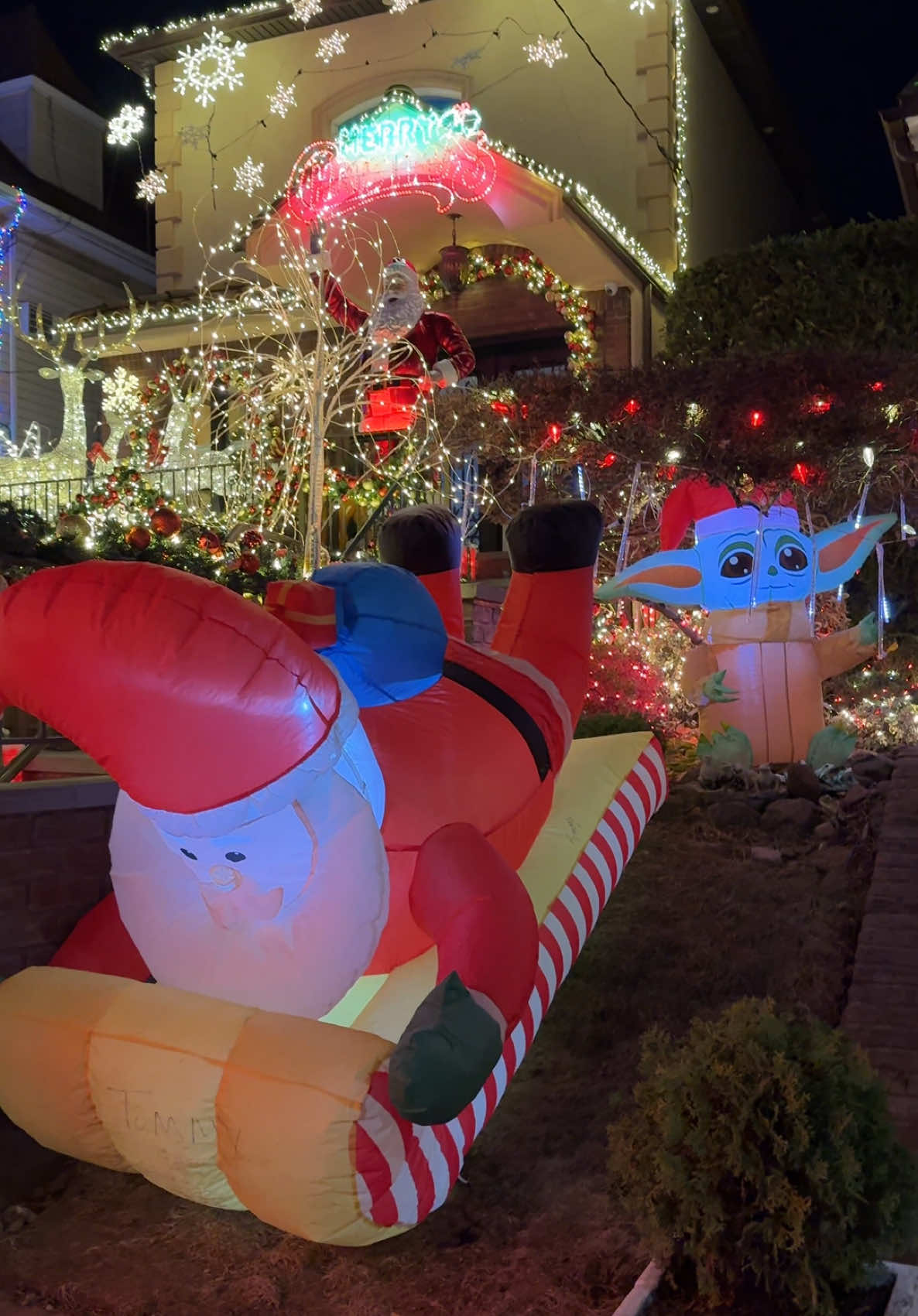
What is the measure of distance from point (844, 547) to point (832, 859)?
2608mm

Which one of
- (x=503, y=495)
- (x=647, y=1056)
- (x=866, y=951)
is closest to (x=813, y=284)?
(x=503, y=495)

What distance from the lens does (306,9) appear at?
13.4 meters

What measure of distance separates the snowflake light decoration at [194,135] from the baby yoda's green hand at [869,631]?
40.8 ft

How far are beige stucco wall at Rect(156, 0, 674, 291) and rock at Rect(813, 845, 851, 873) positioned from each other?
7897 mm

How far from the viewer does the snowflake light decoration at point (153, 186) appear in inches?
533

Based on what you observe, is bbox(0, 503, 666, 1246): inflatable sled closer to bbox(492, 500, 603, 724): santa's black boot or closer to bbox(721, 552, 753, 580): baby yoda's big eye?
bbox(492, 500, 603, 724): santa's black boot

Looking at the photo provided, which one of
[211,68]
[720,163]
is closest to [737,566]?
[720,163]

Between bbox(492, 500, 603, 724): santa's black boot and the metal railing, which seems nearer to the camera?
bbox(492, 500, 603, 724): santa's black boot

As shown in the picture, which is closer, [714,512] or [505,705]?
[505,705]

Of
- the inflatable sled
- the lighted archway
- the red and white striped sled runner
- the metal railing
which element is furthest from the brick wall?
the lighted archway

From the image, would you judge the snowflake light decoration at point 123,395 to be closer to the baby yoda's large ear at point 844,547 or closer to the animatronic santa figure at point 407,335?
the animatronic santa figure at point 407,335

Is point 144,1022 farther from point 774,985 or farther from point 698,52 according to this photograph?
point 698,52

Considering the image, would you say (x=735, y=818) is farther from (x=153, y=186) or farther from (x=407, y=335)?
(x=153, y=186)

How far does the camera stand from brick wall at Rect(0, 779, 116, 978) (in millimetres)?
3779
